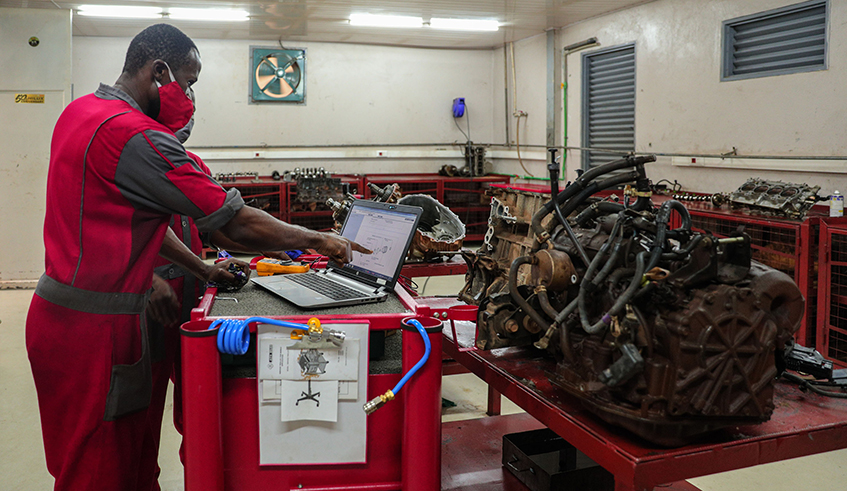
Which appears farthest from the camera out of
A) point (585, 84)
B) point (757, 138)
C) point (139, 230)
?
point (585, 84)

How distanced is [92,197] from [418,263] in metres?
1.73

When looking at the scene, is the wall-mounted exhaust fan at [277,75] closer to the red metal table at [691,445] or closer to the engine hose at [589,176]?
the engine hose at [589,176]

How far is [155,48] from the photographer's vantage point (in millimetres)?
1660

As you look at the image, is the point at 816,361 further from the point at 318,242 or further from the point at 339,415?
the point at 318,242

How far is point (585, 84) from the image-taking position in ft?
21.7

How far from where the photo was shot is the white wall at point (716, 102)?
13.4ft

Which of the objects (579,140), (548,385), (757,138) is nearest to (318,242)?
(548,385)

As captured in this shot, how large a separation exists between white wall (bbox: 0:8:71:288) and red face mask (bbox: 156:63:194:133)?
414cm

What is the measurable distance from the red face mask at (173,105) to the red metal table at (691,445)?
1107mm

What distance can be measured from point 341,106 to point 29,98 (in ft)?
11.3

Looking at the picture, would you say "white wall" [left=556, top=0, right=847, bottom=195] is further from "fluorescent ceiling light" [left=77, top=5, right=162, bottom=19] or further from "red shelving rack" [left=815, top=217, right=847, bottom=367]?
"fluorescent ceiling light" [left=77, top=5, right=162, bottom=19]

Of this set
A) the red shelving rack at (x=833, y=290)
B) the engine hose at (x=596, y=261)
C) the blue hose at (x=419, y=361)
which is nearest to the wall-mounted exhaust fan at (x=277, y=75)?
the red shelving rack at (x=833, y=290)

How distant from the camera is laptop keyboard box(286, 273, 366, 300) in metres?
1.70

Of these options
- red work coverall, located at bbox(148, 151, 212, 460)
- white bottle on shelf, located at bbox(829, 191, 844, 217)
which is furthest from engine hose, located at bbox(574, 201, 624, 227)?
white bottle on shelf, located at bbox(829, 191, 844, 217)
